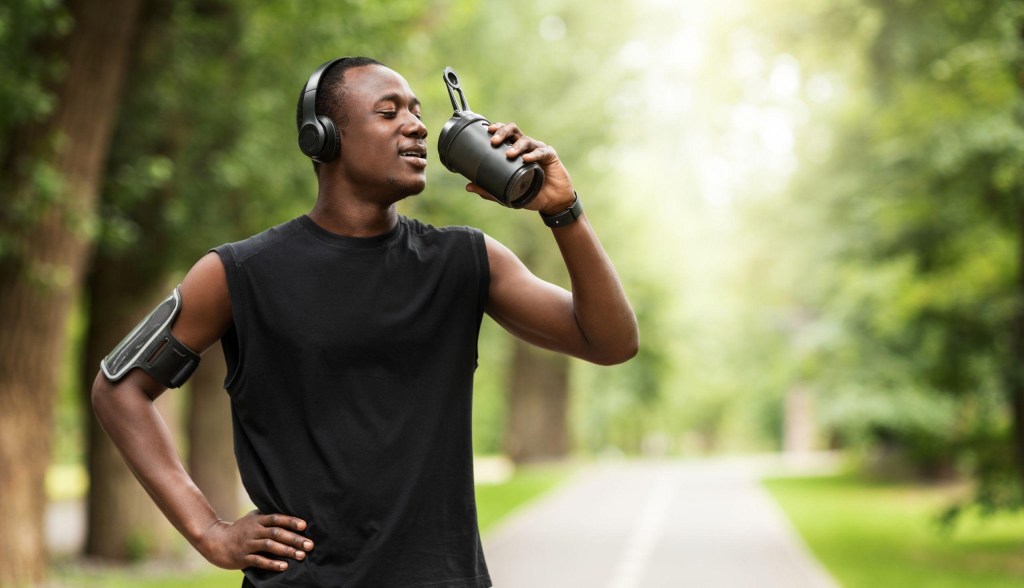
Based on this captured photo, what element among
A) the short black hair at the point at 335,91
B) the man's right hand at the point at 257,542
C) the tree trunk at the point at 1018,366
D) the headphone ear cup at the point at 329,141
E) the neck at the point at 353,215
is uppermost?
the tree trunk at the point at 1018,366

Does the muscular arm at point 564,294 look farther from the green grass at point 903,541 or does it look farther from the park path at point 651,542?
the green grass at point 903,541

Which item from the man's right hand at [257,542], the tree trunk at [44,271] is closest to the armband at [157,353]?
the man's right hand at [257,542]

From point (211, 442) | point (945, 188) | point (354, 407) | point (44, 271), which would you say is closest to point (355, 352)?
point (354, 407)

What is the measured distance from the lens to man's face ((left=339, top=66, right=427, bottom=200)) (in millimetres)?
2748

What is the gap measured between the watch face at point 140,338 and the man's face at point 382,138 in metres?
0.45

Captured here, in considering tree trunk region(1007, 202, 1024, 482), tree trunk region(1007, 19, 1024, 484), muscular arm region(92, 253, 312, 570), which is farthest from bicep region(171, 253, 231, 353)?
tree trunk region(1007, 202, 1024, 482)

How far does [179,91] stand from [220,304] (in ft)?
34.6

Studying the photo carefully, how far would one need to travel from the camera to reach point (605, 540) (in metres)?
17.0

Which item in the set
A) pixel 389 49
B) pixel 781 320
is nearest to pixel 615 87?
pixel 389 49

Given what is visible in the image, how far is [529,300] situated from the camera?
287 cm

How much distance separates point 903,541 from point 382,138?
16.1m

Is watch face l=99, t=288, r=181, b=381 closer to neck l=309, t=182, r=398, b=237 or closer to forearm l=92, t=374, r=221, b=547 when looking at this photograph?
forearm l=92, t=374, r=221, b=547

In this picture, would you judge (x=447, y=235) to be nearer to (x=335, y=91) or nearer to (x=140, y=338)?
(x=335, y=91)

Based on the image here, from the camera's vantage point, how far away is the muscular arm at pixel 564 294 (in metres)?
→ 2.62
